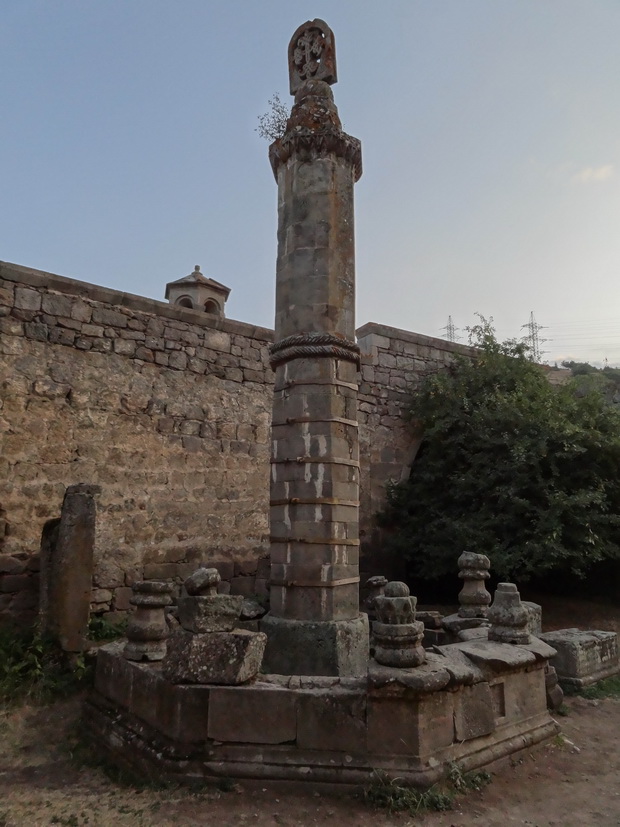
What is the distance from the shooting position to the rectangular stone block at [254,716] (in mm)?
3906

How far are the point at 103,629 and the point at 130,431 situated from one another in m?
2.56

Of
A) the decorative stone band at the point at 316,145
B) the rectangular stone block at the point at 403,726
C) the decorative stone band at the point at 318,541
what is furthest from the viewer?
the decorative stone band at the point at 316,145

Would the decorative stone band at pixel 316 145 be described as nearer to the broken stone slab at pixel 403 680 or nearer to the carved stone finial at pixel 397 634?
the carved stone finial at pixel 397 634

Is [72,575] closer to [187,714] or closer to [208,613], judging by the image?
[208,613]

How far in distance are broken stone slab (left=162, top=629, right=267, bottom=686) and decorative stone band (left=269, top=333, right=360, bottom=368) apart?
8.74 ft

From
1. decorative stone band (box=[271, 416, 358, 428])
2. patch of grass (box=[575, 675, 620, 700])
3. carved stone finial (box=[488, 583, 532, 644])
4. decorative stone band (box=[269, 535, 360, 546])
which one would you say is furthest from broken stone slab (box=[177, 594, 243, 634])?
patch of grass (box=[575, 675, 620, 700])

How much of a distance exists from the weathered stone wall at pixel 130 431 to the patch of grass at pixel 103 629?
222 mm

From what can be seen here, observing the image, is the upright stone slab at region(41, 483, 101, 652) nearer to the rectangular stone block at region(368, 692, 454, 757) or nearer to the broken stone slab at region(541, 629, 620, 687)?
the rectangular stone block at region(368, 692, 454, 757)

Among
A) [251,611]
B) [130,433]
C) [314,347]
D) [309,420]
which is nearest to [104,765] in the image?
[251,611]

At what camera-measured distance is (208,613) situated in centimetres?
420

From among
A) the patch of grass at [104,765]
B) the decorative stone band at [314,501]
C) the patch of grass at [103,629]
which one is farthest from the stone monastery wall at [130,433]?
the decorative stone band at [314,501]

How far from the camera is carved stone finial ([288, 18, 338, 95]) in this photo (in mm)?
6422

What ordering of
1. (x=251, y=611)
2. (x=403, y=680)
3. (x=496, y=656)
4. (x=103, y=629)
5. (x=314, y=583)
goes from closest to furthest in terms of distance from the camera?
(x=403, y=680), (x=496, y=656), (x=314, y=583), (x=251, y=611), (x=103, y=629)

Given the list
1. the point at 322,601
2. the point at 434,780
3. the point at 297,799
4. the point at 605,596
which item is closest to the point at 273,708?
the point at 297,799
